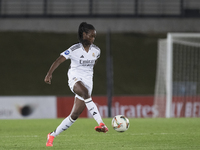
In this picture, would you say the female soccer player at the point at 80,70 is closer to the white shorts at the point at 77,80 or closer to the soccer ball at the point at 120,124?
the white shorts at the point at 77,80

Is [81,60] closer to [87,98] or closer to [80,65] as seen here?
[80,65]

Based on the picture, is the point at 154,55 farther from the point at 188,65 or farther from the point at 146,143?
the point at 146,143

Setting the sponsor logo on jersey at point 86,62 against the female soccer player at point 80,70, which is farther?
the sponsor logo on jersey at point 86,62

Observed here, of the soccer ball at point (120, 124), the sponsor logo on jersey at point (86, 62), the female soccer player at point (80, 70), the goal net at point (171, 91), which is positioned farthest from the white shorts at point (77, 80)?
the goal net at point (171, 91)

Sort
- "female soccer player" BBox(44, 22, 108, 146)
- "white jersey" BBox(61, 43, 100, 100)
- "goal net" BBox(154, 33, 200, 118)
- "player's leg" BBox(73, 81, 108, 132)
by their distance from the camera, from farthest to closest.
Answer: "goal net" BBox(154, 33, 200, 118) → "white jersey" BBox(61, 43, 100, 100) → "female soccer player" BBox(44, 22, 108, 146) → "player's leg" BBox(73, 81, 108, 132)

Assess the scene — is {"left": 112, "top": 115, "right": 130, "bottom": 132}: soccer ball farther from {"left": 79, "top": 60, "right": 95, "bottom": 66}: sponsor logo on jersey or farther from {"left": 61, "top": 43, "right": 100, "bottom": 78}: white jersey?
{"left": 79, "top": 60, "right": 95, "bottom": 66}: sponsor logo on jersey

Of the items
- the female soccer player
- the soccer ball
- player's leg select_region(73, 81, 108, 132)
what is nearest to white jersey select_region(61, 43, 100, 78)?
the female soccer player

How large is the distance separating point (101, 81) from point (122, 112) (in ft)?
37.3

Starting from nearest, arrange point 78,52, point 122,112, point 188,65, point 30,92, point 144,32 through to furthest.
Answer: point 78,52, point 122,112, point 188,65, point 30,92, point 144,32

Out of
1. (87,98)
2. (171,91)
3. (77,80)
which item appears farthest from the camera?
(171,91)

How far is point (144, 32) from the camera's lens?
29.2 meters

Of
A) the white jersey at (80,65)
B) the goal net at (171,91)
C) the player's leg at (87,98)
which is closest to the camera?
the player's leg at (87,98)

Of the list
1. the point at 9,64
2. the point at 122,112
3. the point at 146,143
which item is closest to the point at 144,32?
the point at 9,64

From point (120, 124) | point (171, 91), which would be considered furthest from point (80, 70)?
point (171, 91)
